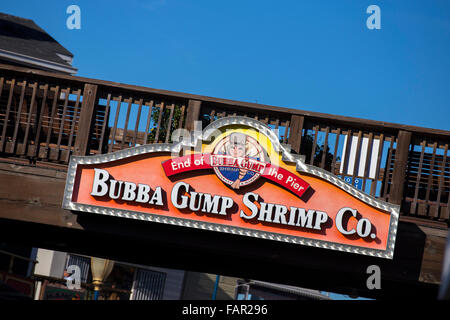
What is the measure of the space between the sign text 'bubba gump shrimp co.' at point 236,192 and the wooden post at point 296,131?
0.33 metres

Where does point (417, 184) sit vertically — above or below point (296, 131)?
below

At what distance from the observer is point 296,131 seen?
6.93m

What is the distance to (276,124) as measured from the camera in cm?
703

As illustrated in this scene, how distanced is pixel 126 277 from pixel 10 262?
6.07m

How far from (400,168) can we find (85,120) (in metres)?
4.01

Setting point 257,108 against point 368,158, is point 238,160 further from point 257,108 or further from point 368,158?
point 368,158

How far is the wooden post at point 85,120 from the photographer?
7023 millimetres

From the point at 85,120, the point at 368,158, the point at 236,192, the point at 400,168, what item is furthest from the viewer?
the point at 85,120

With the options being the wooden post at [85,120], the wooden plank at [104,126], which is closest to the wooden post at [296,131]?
the wooden plank at [104,126]

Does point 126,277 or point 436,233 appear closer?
point 436,233

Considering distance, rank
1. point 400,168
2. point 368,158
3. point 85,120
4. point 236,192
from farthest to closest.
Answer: point 85,120
point 368,158
point 400,168
point 236,192

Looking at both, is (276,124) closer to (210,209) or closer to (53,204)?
(210,209)

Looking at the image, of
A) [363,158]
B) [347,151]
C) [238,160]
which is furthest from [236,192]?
[363,158]
